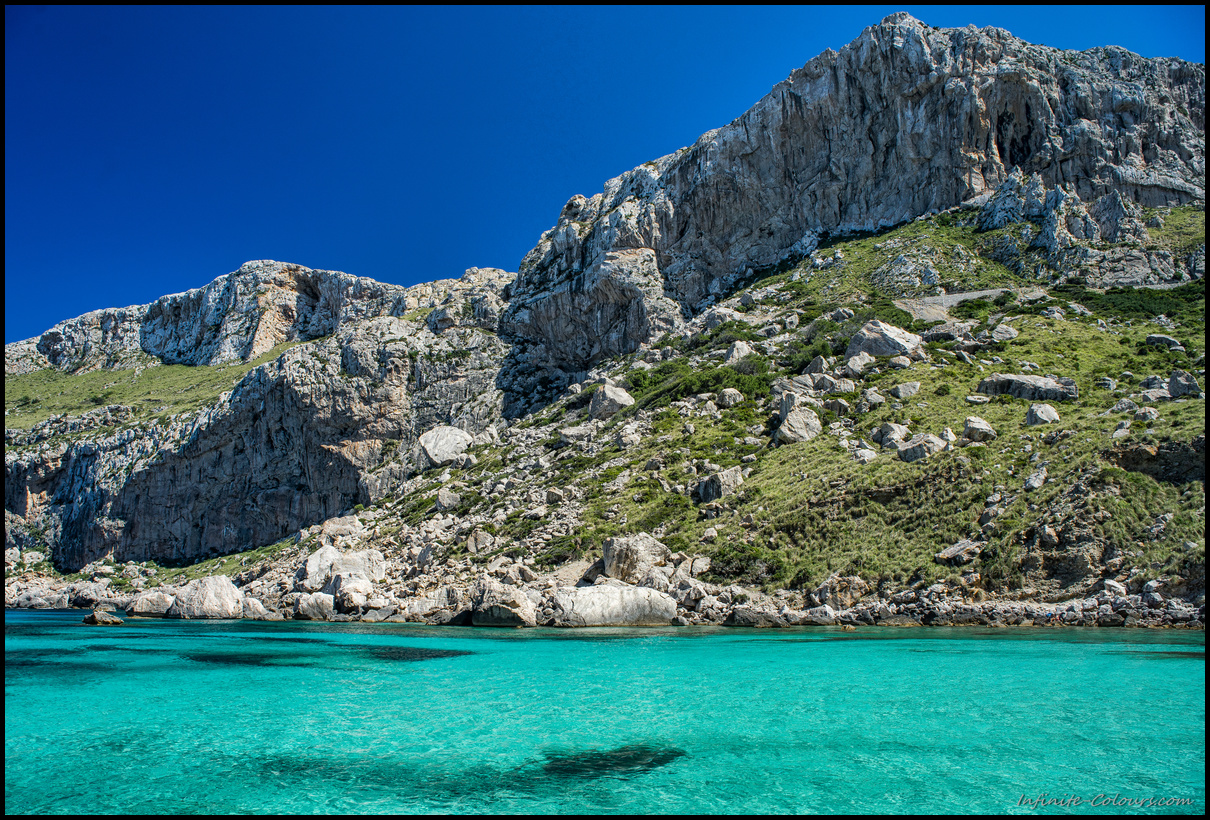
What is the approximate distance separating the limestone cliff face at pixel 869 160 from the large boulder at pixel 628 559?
3905 centimetres

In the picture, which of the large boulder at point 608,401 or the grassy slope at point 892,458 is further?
the large boulder at point 608,401

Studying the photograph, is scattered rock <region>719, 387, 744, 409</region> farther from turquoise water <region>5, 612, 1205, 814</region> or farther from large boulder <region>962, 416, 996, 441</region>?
turquoise water <region>5, 612, 1205, 814</region>

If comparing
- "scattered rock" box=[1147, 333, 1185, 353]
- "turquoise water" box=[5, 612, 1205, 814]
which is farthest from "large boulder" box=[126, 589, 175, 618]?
"scattered rock" box=[1147, 333, 1185, 353]

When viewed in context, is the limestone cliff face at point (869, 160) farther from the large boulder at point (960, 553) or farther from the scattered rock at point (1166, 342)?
the large boulder at point (960, 553)

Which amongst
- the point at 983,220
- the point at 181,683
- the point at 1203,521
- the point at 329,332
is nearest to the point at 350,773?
the point at 181,683

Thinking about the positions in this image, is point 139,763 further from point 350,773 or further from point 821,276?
point 821,276

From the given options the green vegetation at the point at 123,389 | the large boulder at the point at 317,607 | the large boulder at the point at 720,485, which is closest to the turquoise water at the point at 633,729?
the large boulder at the point at 720,485

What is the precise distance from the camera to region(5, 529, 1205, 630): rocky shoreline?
2122 centimetres

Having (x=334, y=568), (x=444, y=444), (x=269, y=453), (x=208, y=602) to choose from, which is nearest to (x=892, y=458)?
(x=334, y=568)

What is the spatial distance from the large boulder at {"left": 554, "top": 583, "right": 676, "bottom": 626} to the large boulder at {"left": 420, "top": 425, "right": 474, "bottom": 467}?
118ft

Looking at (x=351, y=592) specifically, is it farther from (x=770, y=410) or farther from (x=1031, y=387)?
(x=1031, y=387)

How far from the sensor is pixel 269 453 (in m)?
72.4

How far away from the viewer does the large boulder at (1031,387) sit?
34.5 m

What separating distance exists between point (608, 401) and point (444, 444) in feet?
68.7
